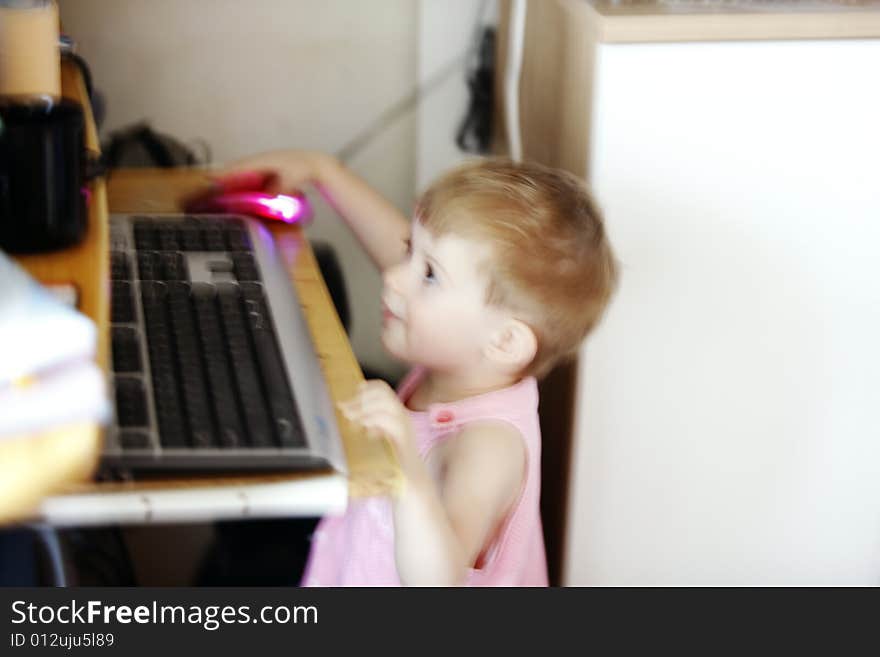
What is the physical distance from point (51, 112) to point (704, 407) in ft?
2.49

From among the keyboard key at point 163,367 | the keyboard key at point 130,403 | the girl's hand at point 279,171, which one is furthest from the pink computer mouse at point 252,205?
the keyboard key at point 130,403

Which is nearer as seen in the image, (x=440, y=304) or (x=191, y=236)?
(x=440, y=304)

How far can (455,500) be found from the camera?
1000 mm

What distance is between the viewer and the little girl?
42.4 inches

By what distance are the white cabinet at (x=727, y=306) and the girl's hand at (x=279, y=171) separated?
0.28m

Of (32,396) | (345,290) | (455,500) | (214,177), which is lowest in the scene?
(345,290)

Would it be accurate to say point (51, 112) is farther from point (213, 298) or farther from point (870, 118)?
point (870, 118)

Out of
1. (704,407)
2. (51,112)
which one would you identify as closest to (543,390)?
(704,407)

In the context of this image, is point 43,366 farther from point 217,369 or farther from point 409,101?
point 409,101

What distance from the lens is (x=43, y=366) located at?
75cm

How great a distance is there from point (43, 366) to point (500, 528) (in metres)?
0.48

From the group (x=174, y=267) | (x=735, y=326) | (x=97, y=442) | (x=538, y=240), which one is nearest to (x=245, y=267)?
(x=174, y=267)

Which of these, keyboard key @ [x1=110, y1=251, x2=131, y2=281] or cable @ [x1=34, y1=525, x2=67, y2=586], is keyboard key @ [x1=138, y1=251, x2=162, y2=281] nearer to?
keyboard key @ [x1=110, y1=251, x2=131, y2=281]

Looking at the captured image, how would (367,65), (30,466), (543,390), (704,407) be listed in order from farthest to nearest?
1. (367,65)
2. (543,390)
3. (704,407)
4. (30,466)
